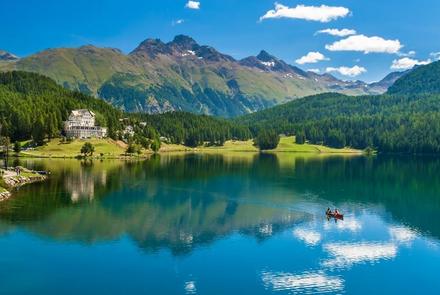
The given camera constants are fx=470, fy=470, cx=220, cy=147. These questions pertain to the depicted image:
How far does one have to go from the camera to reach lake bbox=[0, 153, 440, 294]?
55.3m

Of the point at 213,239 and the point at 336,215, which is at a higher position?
the point at 336,215

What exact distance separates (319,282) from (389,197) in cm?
7653

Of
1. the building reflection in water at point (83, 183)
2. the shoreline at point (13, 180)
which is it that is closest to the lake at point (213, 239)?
the building reflection in water at point (83, 183)

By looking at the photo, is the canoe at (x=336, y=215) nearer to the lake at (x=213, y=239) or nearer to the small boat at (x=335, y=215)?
the small boat at (x=335, y=215)

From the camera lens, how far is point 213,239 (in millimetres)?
75438

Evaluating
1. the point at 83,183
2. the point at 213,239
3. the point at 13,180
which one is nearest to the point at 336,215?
the point at 213,239

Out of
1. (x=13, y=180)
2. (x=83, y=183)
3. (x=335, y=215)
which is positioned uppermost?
(x=13, y=180)

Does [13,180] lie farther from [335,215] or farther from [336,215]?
[336,215]

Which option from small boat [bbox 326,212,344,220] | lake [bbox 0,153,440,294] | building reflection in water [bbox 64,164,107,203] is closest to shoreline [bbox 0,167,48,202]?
lake [bbox 0,153,440,294]

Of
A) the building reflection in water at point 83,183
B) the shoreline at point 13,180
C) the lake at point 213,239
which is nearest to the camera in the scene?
the lake at point 213,239

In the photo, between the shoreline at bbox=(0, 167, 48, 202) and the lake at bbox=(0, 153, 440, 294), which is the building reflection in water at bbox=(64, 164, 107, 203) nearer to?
the lake at bbox=(0, 153, 440, 294)

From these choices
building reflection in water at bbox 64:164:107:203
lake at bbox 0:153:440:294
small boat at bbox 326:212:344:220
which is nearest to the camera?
lake at bbox 0:153:440:294

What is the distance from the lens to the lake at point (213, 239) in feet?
181

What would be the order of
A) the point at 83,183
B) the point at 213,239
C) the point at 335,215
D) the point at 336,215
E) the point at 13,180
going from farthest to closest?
the point at 83,183, the point at 13,180, the point at 335,215, the point at 336,215, the point at 213,239
